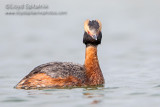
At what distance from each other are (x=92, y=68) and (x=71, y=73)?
1.22m

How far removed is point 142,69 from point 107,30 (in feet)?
55.3

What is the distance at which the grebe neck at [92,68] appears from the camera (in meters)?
20.3

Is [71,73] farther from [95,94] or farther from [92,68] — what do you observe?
[95,94]

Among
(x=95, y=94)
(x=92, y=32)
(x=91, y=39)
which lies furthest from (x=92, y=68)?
(x=95, y=94)

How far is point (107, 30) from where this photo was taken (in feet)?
140

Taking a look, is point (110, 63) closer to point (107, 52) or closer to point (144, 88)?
point (107, 52)

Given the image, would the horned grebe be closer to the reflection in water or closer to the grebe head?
the grebe head

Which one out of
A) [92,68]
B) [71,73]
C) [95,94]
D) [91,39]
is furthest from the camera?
[92,68]

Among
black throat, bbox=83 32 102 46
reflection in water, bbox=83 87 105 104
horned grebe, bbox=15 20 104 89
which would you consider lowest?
reflection in water, bbox=83 87 105 104

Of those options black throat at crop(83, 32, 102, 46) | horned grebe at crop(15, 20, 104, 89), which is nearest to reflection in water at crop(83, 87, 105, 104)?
horned grebe at crop(15, 20, 104, 89)

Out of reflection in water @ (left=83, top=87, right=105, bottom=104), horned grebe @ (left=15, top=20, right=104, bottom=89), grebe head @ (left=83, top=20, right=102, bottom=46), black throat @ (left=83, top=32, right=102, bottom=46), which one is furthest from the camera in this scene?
black throat @ (left=83, top=32, right=102, bottom=46)

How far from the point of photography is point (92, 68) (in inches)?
811

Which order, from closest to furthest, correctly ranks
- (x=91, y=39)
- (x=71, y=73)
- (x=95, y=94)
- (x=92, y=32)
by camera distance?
(x=95, y=94), (x=71, y=73), (x=92, y=32), (x=91, y=39)

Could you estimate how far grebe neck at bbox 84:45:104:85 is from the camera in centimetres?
2030
